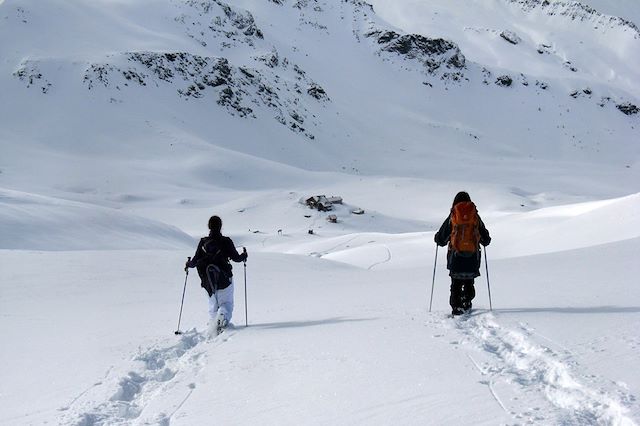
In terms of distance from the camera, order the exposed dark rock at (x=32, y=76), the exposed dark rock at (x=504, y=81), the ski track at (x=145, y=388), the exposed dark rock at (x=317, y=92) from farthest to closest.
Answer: the exposed dark rock at (x=504, y=81)
the exposed dark rock at (x=317, y=92)
the exposed dark rock at (x=32, y=76)
the ski track at (x=145, y=388)

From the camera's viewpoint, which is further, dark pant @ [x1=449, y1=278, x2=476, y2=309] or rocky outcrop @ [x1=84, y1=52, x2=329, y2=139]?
rocky outcrop @ [x1=84, y1=52, x2=329, y2=139]

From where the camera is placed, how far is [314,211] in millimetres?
42531

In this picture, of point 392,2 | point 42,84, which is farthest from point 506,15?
point 42,84

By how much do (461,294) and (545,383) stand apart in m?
3.03

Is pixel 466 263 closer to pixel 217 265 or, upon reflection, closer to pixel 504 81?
pixel 217 265

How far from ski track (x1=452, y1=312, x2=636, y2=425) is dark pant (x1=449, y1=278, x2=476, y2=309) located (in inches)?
57.1

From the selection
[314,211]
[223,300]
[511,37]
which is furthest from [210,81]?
[511,37]

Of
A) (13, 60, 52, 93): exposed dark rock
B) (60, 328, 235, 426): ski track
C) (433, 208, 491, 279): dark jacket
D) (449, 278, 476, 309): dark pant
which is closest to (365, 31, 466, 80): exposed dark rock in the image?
(13, 60, 52, 93): exposed dark rock

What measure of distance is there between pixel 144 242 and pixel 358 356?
15.6 meters

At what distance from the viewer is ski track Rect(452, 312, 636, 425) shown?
342 centimetres

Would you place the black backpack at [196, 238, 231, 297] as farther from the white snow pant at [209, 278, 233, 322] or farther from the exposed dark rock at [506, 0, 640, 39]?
the exposed dark rock at [506, 0, 640, 39]

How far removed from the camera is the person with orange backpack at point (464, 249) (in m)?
7.07

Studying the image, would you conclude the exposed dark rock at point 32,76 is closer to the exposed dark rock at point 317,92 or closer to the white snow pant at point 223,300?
the exposed dark rock at point 317,92

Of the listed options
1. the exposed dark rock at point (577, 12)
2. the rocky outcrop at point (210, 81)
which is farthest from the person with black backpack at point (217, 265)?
the exposed dark rock at point (577, 12)
